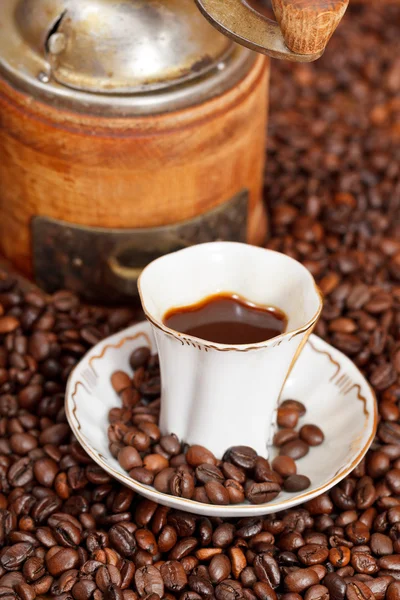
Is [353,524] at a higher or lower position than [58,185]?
lower

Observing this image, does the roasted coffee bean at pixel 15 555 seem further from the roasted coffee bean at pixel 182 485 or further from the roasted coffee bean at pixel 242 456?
the roasted coffee bean at pixel 242 456

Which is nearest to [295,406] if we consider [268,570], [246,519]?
[246,519]

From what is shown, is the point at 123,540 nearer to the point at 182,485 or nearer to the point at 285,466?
the point at 182,485

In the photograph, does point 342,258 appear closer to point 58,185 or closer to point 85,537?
point 58,185

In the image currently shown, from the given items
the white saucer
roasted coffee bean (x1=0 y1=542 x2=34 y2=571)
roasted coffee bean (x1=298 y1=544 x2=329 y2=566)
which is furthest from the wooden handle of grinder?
roasted coffee bean (x1=0 y1=542 x2=34 y2=571)

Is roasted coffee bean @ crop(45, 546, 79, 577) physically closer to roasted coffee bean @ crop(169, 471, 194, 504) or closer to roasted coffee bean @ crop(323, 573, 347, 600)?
roasted coffee bean @ crop(169, 471, 194, 504)

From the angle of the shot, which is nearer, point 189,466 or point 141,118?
point 189,466

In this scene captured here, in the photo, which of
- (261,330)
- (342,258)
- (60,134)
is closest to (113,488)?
(261,330)
